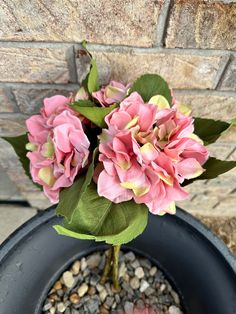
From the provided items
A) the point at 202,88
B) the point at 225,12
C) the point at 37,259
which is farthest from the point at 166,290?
the point at 225,12

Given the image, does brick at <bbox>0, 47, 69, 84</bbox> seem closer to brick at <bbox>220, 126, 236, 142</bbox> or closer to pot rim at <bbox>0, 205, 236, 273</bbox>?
pot rim at <bbox>0, 205, 236, 273</bbox>

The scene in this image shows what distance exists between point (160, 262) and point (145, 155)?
41cm

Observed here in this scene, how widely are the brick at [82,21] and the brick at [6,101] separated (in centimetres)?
14

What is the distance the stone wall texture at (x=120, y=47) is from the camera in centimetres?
50

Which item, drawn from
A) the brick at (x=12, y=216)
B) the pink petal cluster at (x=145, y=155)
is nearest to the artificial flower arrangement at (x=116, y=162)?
the pink petal cluster at (x=145, y=155)

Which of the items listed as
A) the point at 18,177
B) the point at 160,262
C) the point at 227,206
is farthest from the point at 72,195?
the point at 227,206

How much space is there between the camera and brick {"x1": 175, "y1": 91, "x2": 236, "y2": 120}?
0.66 m

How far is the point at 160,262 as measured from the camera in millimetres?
760

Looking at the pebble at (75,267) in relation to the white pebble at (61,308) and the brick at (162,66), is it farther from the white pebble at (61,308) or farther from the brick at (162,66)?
the brick at (162,66)

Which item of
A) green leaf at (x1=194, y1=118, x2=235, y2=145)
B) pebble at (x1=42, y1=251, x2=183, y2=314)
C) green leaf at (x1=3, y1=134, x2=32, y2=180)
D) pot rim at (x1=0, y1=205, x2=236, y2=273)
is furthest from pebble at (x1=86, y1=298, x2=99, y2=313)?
green leaf at (x1=194, y1=118, x2=235, y2=145)

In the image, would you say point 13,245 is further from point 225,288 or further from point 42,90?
point 225,288

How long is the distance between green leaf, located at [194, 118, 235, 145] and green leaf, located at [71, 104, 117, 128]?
142 millimetres

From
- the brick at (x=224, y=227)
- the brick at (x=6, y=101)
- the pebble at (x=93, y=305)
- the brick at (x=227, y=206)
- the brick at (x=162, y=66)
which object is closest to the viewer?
the brick at (x=162, y=66)

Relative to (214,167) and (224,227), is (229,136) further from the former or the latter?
(224,227)
